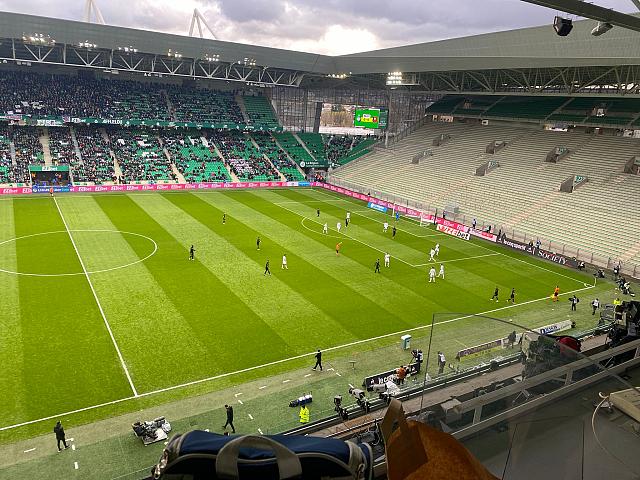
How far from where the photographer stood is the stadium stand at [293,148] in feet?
233

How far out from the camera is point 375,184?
196 ft

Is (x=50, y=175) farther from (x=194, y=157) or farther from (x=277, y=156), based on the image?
(x=277, y=156)

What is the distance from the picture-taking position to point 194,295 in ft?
80.3

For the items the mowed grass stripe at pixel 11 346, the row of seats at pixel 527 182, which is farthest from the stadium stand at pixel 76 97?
the mowed grass stripe at pixel 11 346

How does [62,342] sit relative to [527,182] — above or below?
below

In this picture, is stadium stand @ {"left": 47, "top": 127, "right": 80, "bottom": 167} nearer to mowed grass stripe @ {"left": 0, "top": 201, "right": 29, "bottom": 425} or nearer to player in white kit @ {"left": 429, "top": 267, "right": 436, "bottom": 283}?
mowed grass stripe @ {"left": 0, "top": 201, "right": 29, "bottom": 425}

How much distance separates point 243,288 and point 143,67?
5465 centimetres

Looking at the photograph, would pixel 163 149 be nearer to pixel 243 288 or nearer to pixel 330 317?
pixel 243 288

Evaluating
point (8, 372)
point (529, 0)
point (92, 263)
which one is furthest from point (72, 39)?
point (529, 0)

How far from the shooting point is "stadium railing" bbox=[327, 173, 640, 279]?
1298 inches

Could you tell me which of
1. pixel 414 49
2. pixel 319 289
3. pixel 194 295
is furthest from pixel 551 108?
pixel 194 295

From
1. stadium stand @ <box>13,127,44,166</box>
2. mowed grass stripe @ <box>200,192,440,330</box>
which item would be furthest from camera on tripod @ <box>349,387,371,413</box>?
stadium stand @ <box>13,127,44,166</box>

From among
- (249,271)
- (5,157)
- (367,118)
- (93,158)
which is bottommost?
(249,271)

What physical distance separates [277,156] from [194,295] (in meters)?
48.3
